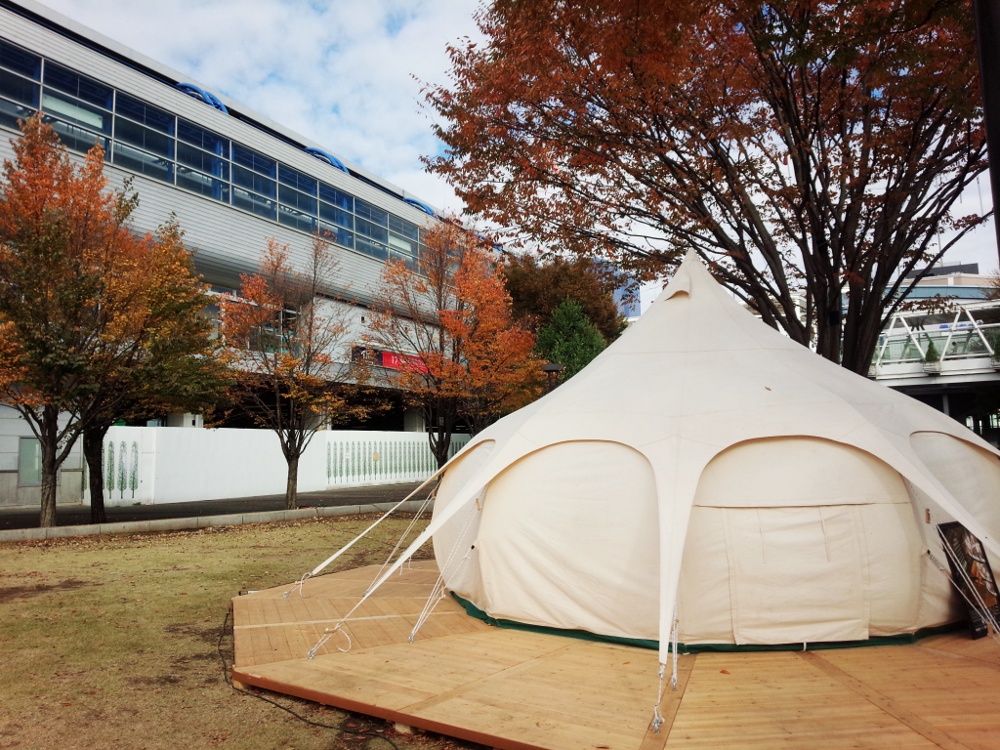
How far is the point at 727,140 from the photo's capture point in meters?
10.4

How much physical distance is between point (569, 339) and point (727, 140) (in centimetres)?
1836

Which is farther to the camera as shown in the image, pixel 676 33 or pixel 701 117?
pixel 701 117

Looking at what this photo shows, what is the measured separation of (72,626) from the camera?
24.7 ft

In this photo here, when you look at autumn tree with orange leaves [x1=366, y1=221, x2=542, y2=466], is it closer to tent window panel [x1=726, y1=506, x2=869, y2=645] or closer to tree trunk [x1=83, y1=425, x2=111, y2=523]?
tree trunk [x1=83, y1=425, x2=111, y2=523]

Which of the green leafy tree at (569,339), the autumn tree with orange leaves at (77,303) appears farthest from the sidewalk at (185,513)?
the green leafy tree at (569,339)

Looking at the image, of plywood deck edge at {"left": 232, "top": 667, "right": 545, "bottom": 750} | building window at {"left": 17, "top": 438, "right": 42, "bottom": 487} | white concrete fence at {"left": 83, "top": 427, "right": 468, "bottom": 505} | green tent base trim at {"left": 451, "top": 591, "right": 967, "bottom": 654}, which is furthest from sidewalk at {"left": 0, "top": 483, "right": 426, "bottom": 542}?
green tent base trim at {"left": 451, "top": 591, "right": 967, "bottom": 654}

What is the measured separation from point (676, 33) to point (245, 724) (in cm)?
748

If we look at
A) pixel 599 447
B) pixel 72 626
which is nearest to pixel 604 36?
pixel 599 447

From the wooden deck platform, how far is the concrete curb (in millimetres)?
8508

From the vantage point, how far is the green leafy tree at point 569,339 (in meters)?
27.9

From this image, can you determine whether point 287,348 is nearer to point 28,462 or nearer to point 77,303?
point 77,303

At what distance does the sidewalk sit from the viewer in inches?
552

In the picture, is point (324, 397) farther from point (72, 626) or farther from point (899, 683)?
point (899, 683)

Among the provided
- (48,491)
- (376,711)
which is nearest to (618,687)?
(376,711)
